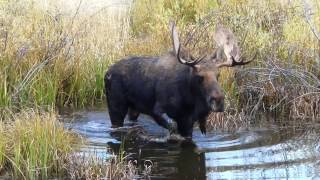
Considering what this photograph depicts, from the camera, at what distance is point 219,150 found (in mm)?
9102

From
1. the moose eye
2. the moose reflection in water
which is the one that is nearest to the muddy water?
the moose reflection in water

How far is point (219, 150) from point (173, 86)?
1081 millimetres

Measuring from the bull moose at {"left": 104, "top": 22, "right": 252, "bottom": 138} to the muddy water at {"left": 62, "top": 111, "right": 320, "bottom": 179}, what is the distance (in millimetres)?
341

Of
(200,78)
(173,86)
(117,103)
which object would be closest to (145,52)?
(117,103)

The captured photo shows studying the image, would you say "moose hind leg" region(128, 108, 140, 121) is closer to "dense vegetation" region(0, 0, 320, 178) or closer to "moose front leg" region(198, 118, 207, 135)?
"dense vegetation" region(0, 0, 320, 178)

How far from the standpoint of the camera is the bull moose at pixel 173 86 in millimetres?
9000

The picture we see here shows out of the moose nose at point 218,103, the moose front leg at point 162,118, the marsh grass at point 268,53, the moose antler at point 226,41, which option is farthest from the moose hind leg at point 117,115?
the moose nose at point 218,103

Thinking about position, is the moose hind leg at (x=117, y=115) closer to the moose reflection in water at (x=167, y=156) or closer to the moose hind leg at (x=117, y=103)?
the moose hind leg at (x=117, y=103)

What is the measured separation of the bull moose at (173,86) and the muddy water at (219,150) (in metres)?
0.34

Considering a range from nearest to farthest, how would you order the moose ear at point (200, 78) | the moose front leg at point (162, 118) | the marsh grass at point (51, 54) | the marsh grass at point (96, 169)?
the marsh grass at point (96, 169) < the moose ear at point (200, 78) < the moose front leg at point (162, 118) < the marsh grass at point (51, 54)

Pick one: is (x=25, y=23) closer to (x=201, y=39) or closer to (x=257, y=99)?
(x=201, y=39)

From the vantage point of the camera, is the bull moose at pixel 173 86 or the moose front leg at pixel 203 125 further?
the moose front leg at pixel 203 125

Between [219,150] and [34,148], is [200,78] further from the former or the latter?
[34,148]

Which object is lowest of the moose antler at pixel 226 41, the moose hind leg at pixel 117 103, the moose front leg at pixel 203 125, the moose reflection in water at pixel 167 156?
the moose reflection in water at pixel 167 156
